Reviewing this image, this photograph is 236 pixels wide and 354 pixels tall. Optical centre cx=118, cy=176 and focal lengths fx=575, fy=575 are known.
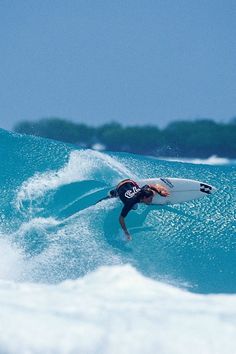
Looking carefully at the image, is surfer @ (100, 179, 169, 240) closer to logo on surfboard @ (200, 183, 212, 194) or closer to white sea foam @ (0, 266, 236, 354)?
logo on surfboard @ (200, 183, 212, 194)

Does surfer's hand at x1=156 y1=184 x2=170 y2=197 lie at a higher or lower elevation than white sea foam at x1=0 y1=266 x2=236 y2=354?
higher

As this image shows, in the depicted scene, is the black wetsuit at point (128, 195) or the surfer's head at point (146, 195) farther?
the surfer's head at point (146, 195)

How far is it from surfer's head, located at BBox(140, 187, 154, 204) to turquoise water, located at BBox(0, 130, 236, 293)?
19 centimetres

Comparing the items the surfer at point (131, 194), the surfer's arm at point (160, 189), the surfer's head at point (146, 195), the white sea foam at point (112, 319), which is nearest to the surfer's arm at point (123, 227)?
the surfer at point (131, 194)

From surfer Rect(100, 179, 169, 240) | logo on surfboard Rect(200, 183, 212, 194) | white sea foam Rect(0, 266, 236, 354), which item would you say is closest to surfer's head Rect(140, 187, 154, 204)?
surfer Rect(100, 179, 169, 240)

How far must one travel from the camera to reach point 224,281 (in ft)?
24.3

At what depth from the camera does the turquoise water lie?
7.58m

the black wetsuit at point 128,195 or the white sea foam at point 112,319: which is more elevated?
the black wetsuit at point 128,195

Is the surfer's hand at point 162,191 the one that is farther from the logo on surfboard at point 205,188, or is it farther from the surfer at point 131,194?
the logo on surfboard at point 205,188

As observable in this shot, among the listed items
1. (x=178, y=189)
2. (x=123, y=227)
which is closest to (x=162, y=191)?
(x=178, y=189)

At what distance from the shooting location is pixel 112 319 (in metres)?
5.60

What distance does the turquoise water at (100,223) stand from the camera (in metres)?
7.58

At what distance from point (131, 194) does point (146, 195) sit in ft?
0.82

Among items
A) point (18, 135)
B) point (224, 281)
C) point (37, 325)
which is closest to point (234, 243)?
point (224, 281)
